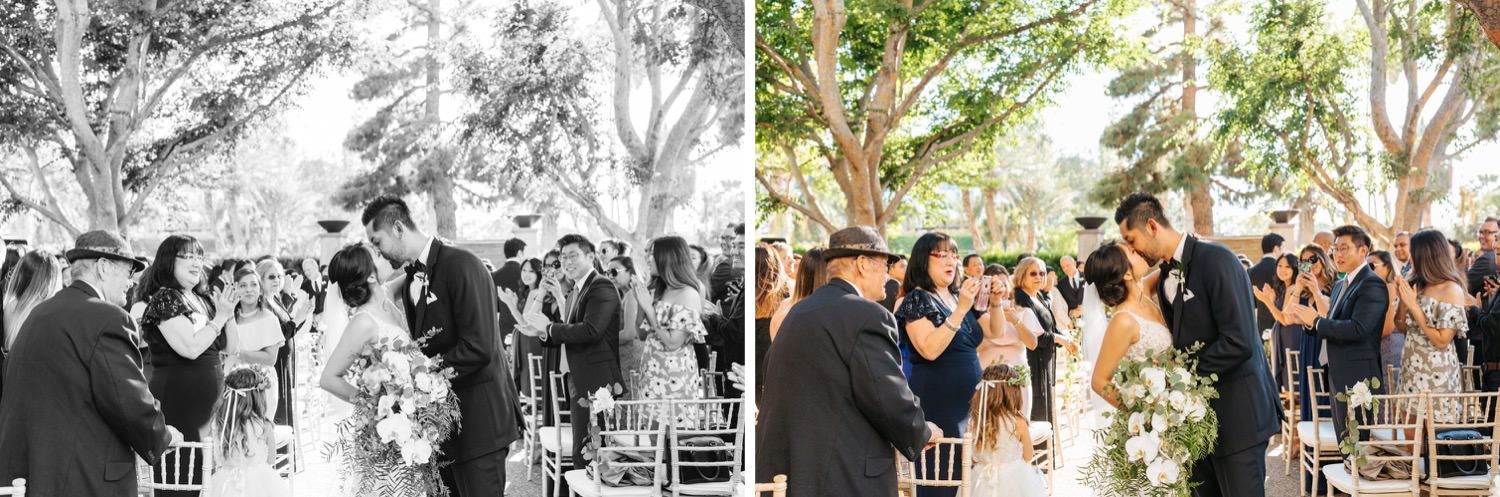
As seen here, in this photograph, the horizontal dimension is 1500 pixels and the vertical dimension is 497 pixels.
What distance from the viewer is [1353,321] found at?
5.41 metres

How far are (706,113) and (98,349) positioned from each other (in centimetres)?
260

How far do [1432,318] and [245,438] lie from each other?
5.49 meters

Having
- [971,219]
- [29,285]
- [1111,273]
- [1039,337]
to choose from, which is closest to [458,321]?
[29,285]

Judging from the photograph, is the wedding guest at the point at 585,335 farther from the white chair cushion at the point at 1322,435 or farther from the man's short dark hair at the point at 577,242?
the white chair cushion at the point at 1322,435

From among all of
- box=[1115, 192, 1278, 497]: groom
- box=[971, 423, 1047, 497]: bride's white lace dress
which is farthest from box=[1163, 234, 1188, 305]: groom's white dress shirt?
box=[971, 423, 1047, 497]: bride's white lace dress

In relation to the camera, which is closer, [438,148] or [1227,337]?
[1227,337]

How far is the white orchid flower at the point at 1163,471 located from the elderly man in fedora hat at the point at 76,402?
3.57 metres

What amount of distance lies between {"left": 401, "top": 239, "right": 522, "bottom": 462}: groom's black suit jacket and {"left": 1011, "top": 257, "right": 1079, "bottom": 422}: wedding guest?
3150 mm

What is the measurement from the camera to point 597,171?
5.19 meters

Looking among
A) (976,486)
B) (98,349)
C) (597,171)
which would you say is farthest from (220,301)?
(976,486)

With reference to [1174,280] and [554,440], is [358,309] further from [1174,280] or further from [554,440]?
[1174,280]

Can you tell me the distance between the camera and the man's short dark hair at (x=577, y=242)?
16.8 ft

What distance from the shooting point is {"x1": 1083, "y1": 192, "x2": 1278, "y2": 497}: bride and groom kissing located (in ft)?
13.3

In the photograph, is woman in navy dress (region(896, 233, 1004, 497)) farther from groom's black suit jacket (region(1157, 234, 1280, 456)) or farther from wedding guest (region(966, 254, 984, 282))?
wedding guest (region(966, 254, 984, 282))
